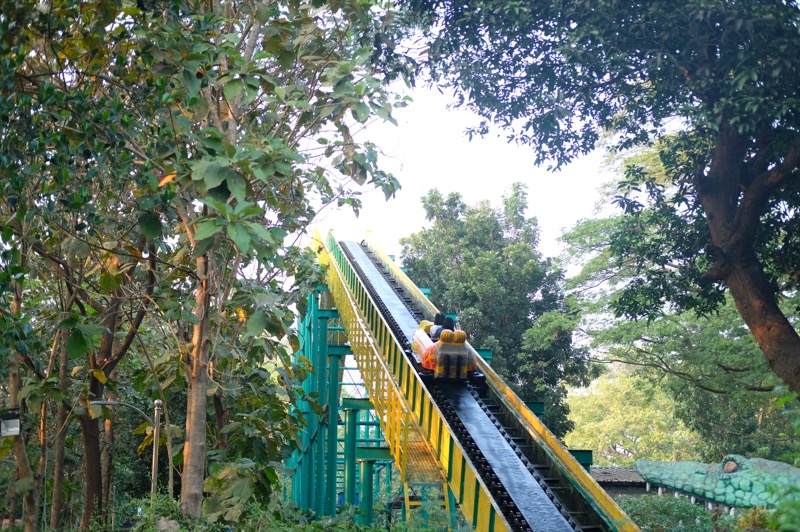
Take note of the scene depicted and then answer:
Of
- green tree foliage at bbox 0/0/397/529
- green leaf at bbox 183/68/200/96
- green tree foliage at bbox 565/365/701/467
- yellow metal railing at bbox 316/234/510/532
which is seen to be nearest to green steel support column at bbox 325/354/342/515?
yellow metal railing at bbox 316/234/510/532

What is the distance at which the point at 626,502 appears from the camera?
74.0ft

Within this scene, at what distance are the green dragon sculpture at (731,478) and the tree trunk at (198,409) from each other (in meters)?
16.8

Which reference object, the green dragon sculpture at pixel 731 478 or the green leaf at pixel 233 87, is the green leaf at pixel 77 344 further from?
the green dragon sculpture at pixel 731 478

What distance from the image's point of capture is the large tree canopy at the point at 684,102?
13805 mm

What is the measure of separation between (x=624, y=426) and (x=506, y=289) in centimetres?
1470

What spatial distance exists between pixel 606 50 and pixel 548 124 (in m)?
2.20

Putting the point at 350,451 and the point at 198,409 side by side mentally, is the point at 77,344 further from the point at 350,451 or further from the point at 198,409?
the point at 350,451

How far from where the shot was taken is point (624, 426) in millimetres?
40406

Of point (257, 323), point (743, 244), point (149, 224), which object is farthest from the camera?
point (743, 244)

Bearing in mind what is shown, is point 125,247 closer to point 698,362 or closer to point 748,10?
point 748,10

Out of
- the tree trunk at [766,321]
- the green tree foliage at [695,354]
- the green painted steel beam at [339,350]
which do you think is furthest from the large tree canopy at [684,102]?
the green painted steel beam at [339,350]

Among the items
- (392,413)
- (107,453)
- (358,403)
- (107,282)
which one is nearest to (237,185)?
(107,282)

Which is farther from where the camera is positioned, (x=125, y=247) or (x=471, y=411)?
(x=471, y=411)

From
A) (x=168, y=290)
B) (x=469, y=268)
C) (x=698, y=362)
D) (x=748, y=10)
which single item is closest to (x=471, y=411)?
(x=168, y=290)
